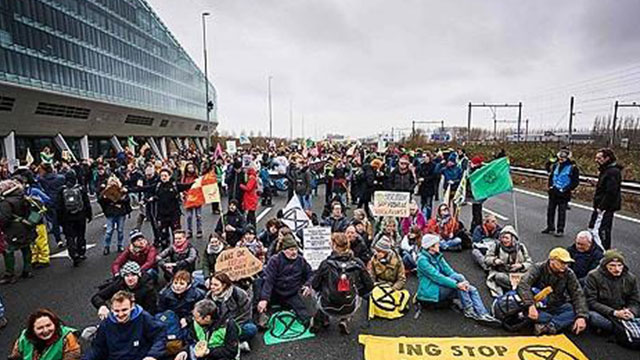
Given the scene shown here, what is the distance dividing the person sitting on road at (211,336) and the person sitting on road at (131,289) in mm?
957

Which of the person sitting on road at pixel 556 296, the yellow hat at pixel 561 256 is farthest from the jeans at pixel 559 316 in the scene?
the yellow hat at pixel 561 256

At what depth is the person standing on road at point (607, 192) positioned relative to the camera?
8.18m

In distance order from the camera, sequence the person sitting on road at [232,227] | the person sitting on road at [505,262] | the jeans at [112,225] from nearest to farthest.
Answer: the person sitting on road at [505,262] < the person sitting on road at [232,227] < the jeans at [112,225]

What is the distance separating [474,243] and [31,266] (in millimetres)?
8735

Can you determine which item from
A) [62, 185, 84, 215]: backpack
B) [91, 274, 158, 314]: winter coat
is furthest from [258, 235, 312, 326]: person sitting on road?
[62, 185, 84, 215]: backpack

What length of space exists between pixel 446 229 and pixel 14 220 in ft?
28.0

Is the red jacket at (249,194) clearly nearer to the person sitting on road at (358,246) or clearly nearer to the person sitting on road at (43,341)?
the person sitting on road at (358,246)

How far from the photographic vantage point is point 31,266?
313 inches

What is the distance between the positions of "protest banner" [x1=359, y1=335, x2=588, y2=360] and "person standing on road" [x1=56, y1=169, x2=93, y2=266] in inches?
248

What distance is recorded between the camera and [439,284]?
6105 mm

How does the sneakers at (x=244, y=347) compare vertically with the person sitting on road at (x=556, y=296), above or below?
below

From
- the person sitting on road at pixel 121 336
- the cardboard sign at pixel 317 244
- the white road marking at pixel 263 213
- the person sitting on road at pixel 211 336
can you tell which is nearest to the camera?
the person sitting on road at pixel 121 336

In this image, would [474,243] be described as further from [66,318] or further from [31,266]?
[31,266]

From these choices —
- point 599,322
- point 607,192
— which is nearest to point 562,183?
point 607,192
